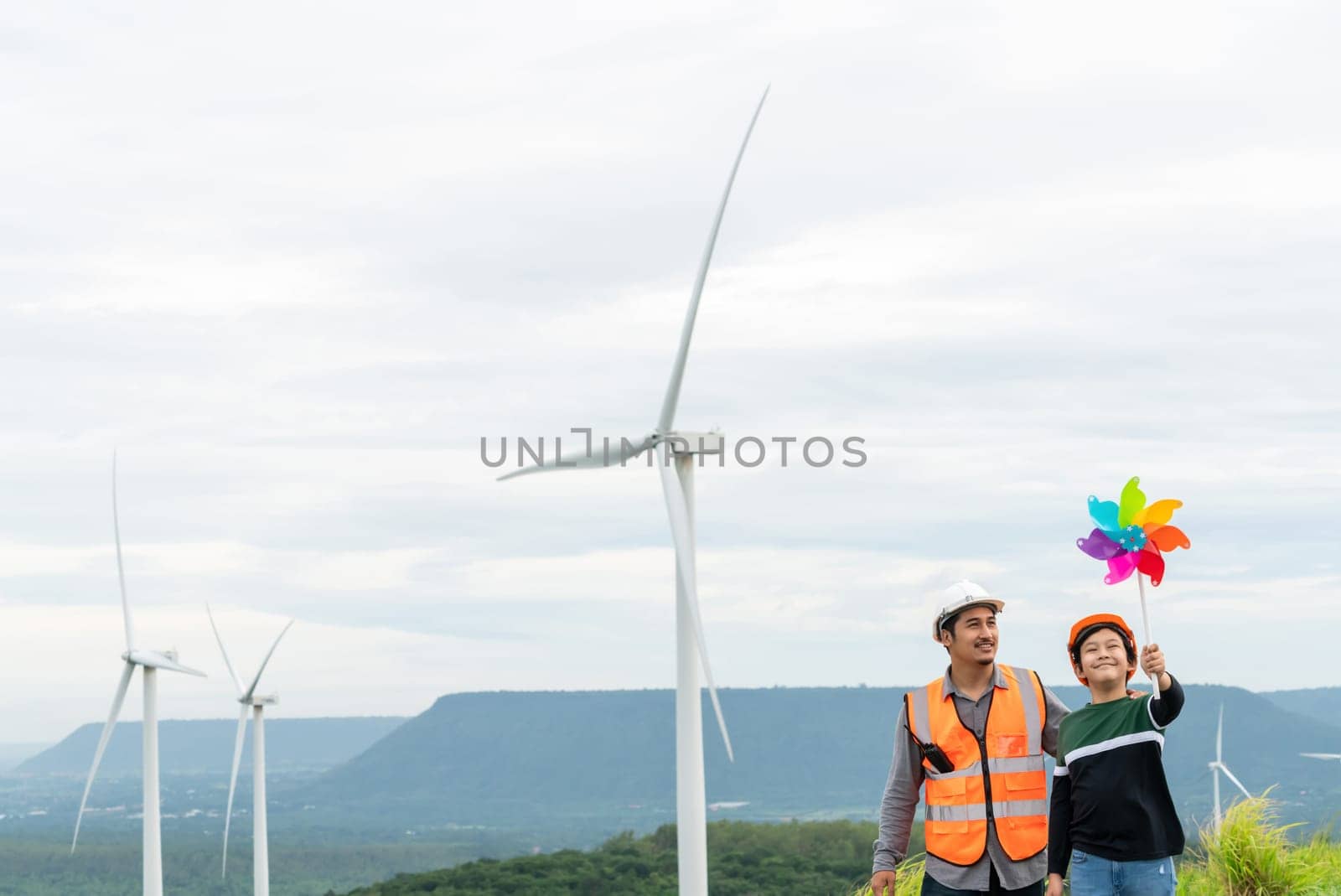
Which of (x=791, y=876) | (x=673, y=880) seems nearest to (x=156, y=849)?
(x=791, y=876)

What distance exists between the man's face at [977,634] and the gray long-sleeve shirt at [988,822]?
0.87ft

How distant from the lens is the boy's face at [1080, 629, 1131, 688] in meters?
9.65

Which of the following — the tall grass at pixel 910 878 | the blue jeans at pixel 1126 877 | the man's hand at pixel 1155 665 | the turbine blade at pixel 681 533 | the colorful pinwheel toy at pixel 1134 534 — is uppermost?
the turbine blade at pixel 681 533

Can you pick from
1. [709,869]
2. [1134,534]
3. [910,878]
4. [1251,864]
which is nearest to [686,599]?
[910,878]

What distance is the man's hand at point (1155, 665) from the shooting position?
30.6 feet

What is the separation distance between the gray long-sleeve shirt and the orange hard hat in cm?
29

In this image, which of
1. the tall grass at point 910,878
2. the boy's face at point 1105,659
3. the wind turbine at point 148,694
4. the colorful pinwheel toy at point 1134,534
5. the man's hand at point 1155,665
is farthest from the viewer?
the wind turbine at point 148,694

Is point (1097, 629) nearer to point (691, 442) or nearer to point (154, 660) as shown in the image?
point (691, 442)

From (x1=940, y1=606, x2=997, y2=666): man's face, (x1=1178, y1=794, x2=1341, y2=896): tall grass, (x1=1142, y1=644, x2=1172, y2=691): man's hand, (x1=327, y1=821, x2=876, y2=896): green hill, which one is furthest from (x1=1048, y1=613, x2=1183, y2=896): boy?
(x1=327, y1=821, x2=876, y2=896): green hill

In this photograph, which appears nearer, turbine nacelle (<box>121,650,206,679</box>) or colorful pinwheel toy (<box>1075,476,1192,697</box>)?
colorful pinwheel toy (<box>1075,476,1192,697</box>)

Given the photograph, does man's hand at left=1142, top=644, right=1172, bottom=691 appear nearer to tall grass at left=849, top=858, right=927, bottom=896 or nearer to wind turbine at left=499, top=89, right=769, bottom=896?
tall grass at left=849, top=858, right=927, bottom=896

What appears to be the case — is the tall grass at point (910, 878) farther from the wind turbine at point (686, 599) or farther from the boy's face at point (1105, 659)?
the boy's face at point (1105, 659)

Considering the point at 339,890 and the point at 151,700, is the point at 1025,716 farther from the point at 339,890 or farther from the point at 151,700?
the point at 339,890

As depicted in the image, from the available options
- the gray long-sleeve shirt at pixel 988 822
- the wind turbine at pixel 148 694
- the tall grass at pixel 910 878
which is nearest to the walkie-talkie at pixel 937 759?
the gray long-sleeve shirt at pixel 988 822
